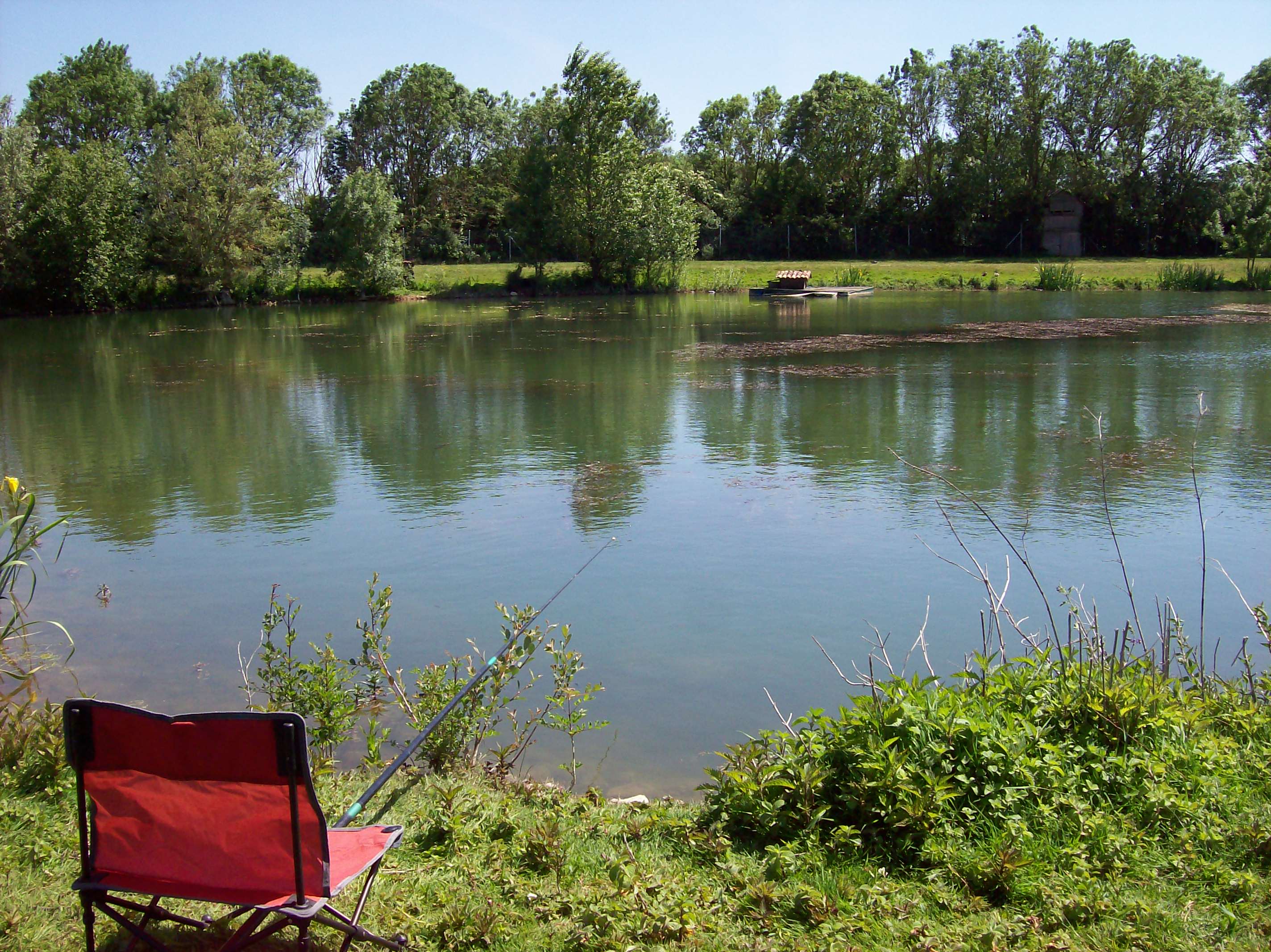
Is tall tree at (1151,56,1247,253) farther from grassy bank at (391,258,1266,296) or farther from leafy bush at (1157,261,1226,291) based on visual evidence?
leafy bush at (1157,261,1226,291)

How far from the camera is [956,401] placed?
16.0 metres

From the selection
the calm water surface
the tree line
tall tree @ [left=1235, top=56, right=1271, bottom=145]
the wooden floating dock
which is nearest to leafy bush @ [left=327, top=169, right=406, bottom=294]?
the tree line

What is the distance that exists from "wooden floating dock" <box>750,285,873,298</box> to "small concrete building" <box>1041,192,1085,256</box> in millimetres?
18188

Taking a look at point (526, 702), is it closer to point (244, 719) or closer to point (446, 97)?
point (244, 719)

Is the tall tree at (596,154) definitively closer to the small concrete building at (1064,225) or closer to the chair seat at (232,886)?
the small concrete building at (1064,225)

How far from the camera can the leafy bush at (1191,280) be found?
4506 cm

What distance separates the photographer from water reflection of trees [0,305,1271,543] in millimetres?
11312

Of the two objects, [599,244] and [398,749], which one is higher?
[599,244]

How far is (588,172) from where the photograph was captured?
1881 inches

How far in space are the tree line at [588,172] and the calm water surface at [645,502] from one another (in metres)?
22.8

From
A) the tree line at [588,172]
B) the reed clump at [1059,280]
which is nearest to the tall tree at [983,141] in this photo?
the tree line at [588,172]

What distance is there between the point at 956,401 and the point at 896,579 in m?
8.83

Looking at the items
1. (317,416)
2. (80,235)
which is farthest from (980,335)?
(80,235)

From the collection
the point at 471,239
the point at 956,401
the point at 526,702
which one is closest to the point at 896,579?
the point at 526,702
